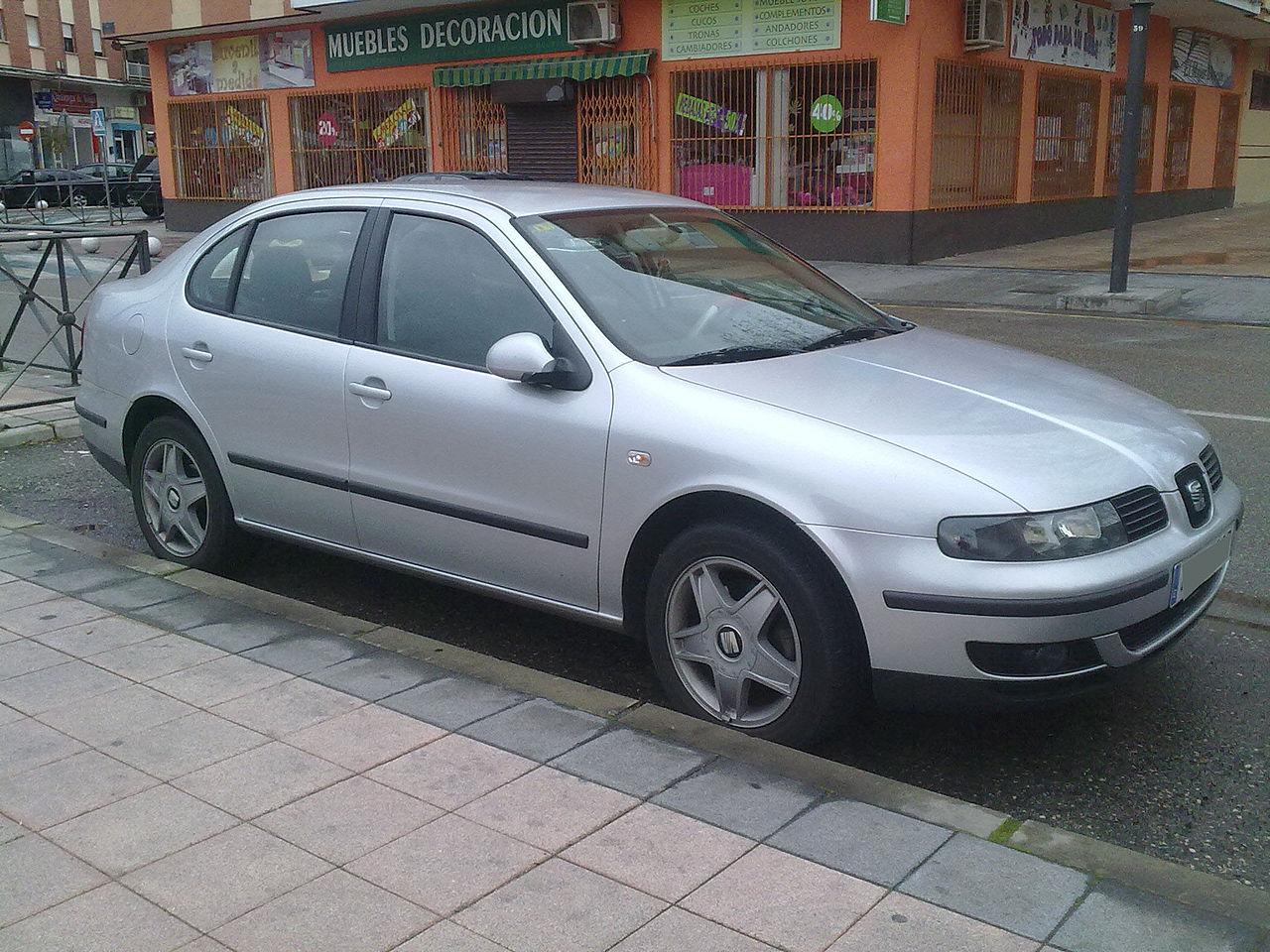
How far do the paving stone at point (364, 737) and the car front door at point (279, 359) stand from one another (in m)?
1.24

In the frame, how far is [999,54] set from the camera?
747 inches

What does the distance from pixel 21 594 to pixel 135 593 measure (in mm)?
412

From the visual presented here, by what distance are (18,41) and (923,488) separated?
59.9 meters

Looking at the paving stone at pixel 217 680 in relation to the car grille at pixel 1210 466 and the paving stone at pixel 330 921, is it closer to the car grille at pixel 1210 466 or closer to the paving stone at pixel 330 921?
the paving stone at pixel 330 921

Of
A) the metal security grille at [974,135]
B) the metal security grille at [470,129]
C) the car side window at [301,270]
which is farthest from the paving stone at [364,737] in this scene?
the metal security grille at [470,129]

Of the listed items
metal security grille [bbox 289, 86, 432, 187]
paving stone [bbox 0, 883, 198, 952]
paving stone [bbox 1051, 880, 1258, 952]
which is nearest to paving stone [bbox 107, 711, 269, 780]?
paving stone [bbox 0, 883, 198, 952]

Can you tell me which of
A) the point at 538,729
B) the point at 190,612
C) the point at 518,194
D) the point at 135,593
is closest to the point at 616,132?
the point at 518,194

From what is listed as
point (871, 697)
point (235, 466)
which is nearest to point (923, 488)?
point (871, 697)

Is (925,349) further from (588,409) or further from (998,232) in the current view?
(998,232)

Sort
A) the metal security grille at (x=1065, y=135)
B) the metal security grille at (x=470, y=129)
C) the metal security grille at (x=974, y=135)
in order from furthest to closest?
the metal security grille at (x=470, y=129)
the metal security grille at (x=1065, y=135)
the metal security grille at (x=974, y=135)

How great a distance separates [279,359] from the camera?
490 cm

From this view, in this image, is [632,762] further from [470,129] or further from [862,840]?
[470,129]

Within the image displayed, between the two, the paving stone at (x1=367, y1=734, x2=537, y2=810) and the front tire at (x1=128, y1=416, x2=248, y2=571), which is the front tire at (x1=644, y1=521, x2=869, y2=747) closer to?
the paving stone at (x1=367, y1=734, x2=537, y2=810)

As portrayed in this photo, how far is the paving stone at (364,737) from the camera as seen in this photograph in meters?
3.46
